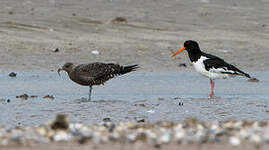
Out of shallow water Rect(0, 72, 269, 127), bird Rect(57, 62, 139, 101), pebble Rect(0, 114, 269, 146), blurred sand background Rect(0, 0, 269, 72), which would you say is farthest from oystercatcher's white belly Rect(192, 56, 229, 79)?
pebble Rect(0, 114, 269, 146)

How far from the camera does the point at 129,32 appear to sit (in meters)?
17.0

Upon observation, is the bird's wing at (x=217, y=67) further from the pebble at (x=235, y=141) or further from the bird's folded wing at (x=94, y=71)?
the pebble at (x=235, y=141)

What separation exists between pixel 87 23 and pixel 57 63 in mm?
3735

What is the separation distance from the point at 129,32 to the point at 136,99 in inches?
248

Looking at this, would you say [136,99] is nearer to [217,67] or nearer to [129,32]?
[217,67]

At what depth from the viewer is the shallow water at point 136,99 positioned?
31.0 feet

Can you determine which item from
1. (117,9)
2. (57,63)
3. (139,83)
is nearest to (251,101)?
(139,83)

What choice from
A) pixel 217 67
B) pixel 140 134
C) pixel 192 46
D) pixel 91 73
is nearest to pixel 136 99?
pixel 91 73

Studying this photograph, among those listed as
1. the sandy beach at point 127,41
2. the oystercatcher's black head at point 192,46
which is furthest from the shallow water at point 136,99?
the oystercatcher's black head at point 192,46

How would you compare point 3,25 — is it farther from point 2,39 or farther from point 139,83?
point 139,83

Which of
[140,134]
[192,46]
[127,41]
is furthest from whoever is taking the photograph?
[127,41]

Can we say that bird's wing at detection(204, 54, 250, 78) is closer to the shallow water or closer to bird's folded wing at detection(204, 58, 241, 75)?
bird's folded wing at detection(204, 58, 241, 75)

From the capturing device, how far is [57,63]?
14055mm

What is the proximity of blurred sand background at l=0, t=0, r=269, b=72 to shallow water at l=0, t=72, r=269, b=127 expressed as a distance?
4.07ft
